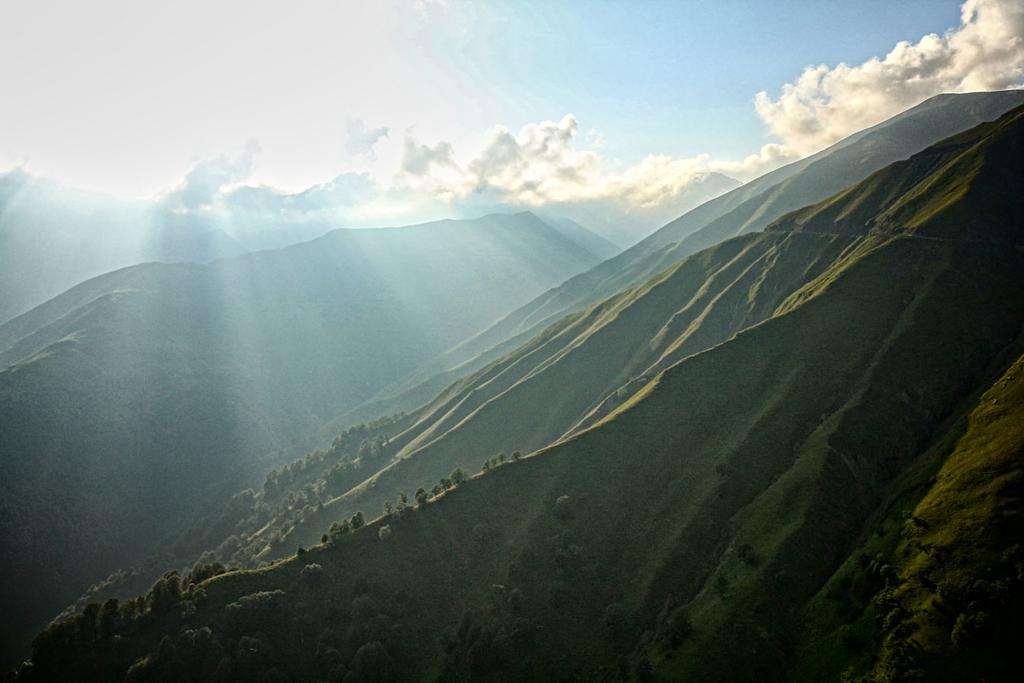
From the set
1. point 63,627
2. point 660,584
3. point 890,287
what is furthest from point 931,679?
point 63,627

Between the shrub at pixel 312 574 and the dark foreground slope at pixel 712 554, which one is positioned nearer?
the dark foreground slope at pixel 712 554

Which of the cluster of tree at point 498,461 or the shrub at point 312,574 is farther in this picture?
the cluster of tree at point 498,461

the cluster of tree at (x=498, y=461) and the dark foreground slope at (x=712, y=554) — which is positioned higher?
the cluster of tree at (x=498, y=461)

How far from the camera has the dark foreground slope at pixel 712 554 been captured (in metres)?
92.7

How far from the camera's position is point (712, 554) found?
124 m

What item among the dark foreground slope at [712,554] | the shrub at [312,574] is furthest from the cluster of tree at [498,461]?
the shrub at [312,574]

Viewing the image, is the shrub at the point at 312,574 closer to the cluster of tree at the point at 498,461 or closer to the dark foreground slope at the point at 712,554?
the dark foreground slope at the point at 712,554

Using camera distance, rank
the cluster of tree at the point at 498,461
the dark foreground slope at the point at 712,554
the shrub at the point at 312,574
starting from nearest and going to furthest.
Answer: the dark foreground slope at the point at 712,554, the shrub at the point at 312,574, the cluster of tree at the point at 498,461

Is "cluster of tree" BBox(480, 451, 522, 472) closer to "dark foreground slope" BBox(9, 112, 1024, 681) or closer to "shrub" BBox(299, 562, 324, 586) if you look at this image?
"dark foreground slope" BBox(9, 112, 1024, 681)

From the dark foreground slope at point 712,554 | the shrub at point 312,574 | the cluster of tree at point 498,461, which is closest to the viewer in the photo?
the dark foreground slope at point 712,554

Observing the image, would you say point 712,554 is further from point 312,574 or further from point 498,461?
point 312,574

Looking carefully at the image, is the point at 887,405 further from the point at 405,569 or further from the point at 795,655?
the point at 405,569

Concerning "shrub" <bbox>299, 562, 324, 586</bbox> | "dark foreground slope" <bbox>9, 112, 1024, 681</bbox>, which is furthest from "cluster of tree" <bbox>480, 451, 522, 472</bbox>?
"shrub" <bbox>299, 562, 324, 586</bbox>

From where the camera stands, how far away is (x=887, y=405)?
479ft
